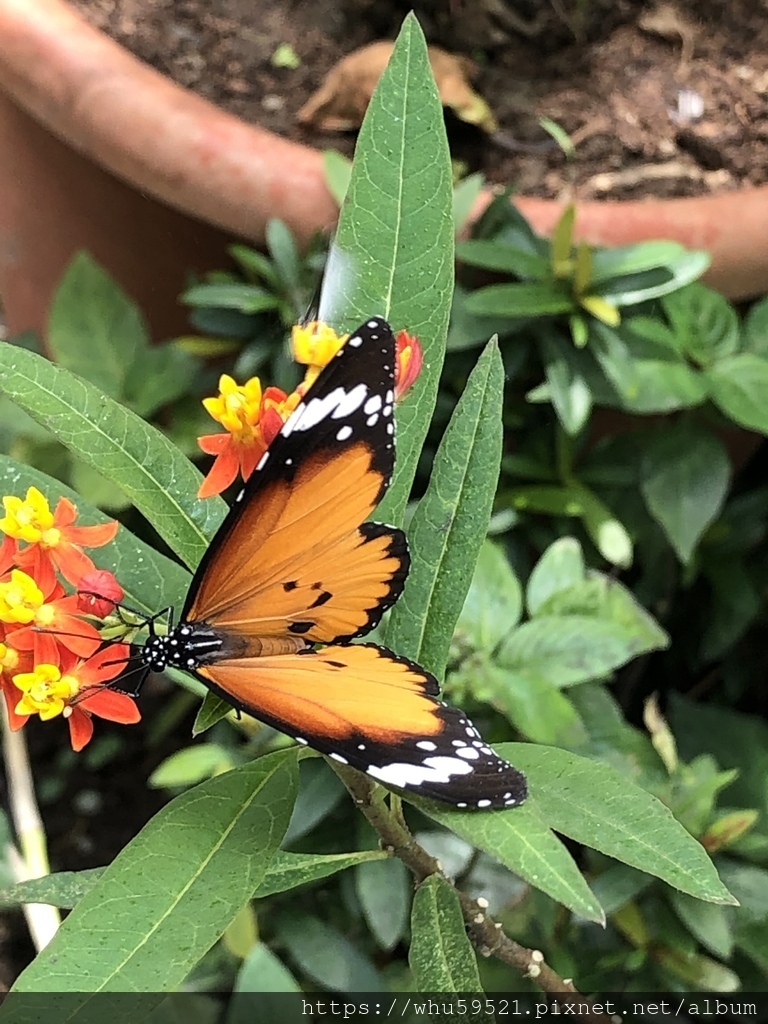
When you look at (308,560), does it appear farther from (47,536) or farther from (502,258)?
(502,258)

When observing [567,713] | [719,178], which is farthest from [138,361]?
[719,178]

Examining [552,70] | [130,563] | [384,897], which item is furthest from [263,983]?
[552,70]

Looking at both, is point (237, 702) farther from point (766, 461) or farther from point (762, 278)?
point (766, 461)

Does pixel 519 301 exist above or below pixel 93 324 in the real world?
below

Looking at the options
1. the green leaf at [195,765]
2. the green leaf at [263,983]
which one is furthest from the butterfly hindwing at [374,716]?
the green leaf at [195,765]

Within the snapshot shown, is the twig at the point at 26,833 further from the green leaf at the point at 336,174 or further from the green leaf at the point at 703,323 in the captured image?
the green leaf at the point at 703,323
